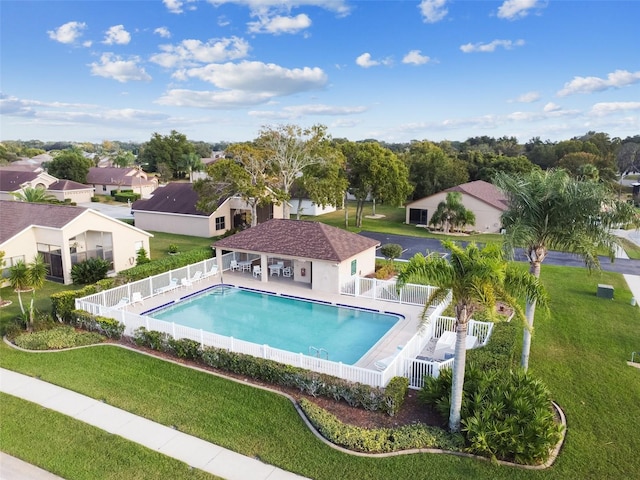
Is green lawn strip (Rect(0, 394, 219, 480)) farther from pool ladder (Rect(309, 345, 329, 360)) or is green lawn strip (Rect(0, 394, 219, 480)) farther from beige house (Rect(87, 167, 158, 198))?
beige house (Rect(87, 167, 158, 198))

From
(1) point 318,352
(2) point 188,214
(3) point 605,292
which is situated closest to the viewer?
(1) point 318,352

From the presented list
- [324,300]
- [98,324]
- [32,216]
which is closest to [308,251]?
[324,300]

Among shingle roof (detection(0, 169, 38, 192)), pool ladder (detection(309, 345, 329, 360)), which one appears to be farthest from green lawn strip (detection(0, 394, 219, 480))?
shingle roof (detection(0, 169, 38, 192))

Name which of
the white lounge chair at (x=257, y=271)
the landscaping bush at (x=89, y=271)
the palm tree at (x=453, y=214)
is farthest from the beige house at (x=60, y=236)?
the palm tree at (x=453, y=214)

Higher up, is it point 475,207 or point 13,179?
point 13,179

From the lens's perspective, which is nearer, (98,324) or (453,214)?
(98,324)

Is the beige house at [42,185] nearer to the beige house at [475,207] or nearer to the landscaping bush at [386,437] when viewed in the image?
the beige house at [475,207]

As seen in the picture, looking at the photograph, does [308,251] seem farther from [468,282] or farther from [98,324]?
[468,282]
